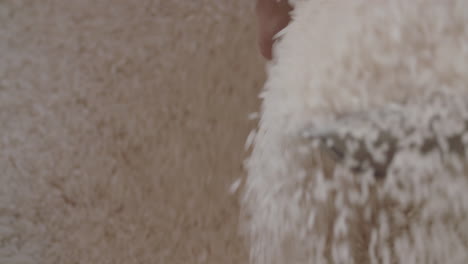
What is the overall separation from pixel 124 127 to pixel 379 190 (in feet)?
1.79

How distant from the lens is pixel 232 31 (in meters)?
0.86

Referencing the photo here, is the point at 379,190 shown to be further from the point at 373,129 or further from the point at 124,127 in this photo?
the point at 124,127

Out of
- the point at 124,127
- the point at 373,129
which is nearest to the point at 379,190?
the point at 373,129

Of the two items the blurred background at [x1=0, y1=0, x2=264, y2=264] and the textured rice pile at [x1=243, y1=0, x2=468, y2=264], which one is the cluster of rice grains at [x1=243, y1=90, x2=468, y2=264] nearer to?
the textured rice pile at [x1=243, y1=0, x2=468, y2=264]

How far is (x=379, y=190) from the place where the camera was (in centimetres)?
45

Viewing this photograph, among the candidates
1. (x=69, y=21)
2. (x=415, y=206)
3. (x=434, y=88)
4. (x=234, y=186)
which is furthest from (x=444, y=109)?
(x=69, y=21)

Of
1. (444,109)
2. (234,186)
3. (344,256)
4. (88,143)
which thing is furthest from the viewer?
(88,143)

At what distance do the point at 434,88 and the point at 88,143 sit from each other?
2.19ft

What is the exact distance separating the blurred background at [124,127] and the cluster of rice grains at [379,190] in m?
0.26

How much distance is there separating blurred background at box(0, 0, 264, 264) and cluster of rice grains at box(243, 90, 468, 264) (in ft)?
0.84

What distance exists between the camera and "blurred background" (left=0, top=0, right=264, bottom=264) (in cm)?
81

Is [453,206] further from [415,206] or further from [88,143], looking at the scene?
[88,143]

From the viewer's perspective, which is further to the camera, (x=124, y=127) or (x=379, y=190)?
(x=124, y=127)

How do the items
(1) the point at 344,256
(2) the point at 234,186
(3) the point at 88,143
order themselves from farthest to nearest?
(3) the point at 88,143, (2) the point at 234,186, (1) the point at 344,256
